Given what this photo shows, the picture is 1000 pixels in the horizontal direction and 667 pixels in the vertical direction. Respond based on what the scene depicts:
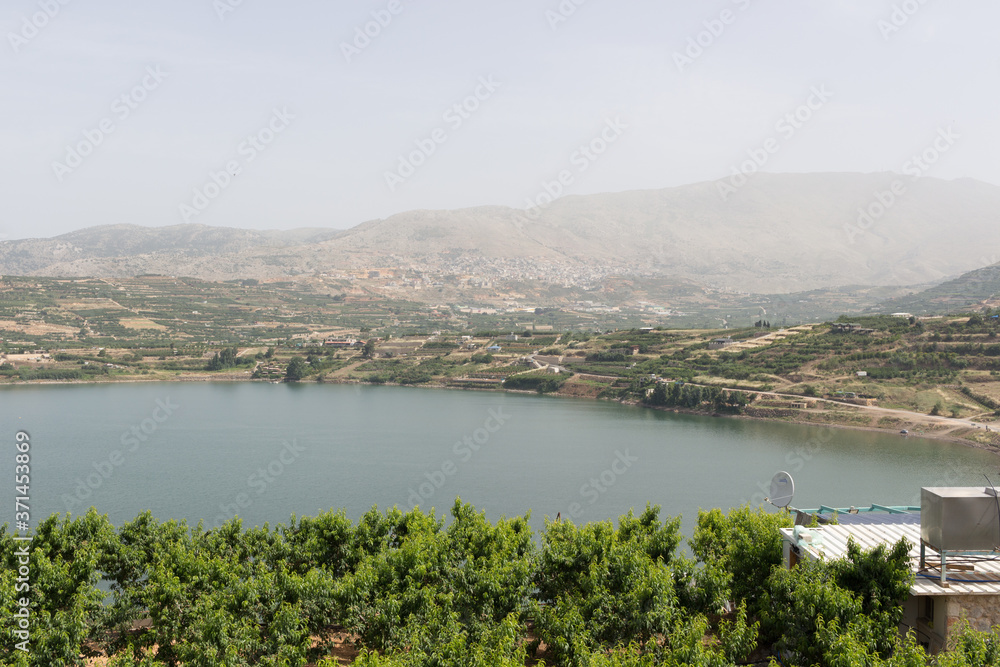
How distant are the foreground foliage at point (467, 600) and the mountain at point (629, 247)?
357ft

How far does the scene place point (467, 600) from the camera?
318 inches

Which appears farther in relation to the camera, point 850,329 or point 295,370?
point 295,370

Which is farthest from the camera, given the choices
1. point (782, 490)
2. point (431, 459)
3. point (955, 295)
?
point (955, 295)

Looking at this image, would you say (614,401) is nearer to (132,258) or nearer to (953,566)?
(953,566)

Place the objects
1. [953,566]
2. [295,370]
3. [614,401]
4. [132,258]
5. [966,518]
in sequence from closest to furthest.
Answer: [966,518]
[953,566]
[614,401]
[295,370]
[132,258]

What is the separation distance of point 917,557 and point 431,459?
1986cm

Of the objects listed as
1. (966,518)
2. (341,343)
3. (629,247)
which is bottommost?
(966,518)

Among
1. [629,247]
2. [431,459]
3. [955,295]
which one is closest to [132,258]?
[629,247]

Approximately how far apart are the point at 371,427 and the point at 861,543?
26457mm

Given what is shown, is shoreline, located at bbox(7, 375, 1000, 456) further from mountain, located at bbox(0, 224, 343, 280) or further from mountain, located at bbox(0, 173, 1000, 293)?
mountain, located at bbox(0, 173, 1000, 293)

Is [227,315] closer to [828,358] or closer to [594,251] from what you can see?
[828,358]

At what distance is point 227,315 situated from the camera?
68812 mm

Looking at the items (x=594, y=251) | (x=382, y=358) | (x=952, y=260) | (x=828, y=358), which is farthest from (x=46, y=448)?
(x=952, y=260)

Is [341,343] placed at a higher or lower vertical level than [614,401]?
higher
